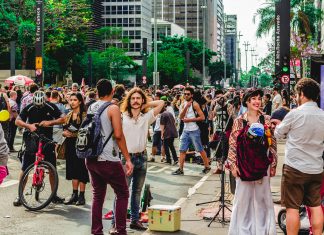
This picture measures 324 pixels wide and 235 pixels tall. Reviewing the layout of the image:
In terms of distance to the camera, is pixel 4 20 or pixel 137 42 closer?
pixel 4 20

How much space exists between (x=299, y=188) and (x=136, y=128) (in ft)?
7.67

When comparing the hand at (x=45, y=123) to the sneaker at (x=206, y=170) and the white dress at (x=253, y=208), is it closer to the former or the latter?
the white dress at (x=253, y=208)

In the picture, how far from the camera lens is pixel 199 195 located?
37.7ft

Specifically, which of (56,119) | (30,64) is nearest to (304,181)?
(56,119)

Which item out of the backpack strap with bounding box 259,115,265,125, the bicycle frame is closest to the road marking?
the bicycle frame

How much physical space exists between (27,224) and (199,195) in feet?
10.6

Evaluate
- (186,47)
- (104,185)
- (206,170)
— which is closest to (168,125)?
(206,170)

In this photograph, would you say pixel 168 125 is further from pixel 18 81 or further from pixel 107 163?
pixel 18 81

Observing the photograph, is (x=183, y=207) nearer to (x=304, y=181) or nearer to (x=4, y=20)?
(x=304, y=181)

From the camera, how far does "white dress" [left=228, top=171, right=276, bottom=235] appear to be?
24.9ft

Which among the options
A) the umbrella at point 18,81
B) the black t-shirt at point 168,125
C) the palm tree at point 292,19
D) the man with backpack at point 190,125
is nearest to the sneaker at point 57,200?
the man with backpack at point 190,125

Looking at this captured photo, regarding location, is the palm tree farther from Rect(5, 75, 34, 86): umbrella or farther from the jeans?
the jeans

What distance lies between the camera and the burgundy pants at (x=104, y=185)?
Result: 778 cm

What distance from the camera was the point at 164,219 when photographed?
8484 mm
